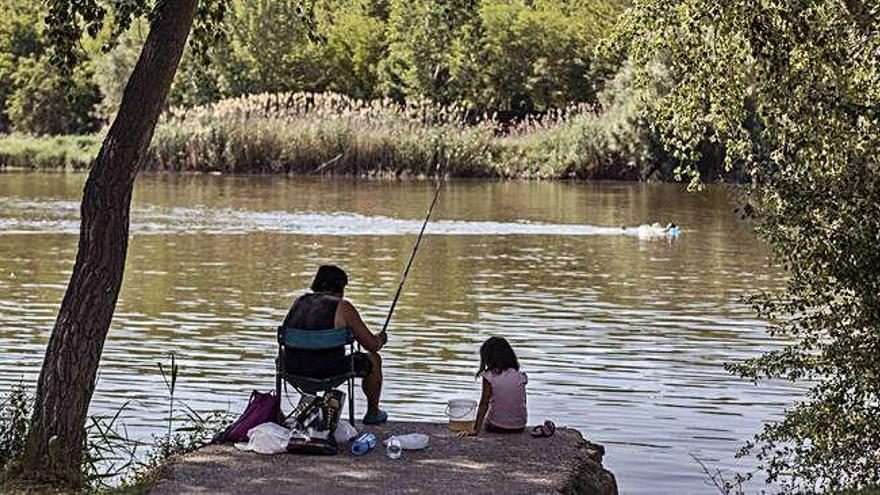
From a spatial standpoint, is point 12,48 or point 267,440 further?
point 12,48

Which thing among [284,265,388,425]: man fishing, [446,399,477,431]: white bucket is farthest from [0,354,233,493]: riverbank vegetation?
[446,399,477,431]: white bucket

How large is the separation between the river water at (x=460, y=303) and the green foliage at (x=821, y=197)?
4.54 ft

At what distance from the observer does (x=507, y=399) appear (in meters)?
9.27

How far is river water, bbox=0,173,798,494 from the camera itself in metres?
12.4

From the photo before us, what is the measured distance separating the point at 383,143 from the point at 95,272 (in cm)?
3962

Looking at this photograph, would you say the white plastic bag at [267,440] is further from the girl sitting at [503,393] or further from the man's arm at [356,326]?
the girl sitting at [503,393]

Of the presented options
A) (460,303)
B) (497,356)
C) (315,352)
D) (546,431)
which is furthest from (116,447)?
(460,303)

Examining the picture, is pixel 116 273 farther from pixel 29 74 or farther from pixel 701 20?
pixel 29 74

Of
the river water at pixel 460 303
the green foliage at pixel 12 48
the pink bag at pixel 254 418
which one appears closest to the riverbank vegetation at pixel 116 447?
the pink bag at pixel 254 418

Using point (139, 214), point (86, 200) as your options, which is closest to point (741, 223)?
point (139, 214)

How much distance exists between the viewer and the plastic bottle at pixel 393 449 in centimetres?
849

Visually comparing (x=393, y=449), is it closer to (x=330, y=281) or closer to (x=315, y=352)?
(x=315, y=352)

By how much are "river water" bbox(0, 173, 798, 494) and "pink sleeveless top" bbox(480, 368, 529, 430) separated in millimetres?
1156

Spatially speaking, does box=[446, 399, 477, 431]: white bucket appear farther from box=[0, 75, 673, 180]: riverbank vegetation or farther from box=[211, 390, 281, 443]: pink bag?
box=[0, 75, 673, 180]: riverbank vegetation
